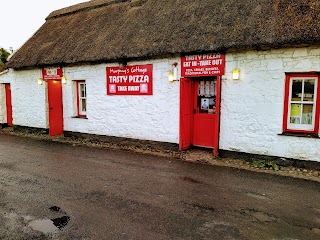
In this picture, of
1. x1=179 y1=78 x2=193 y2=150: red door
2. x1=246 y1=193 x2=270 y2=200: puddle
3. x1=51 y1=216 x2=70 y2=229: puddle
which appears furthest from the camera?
x1=179 y1=78 x2=193 y2=150: red door

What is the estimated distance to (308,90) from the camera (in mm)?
6941

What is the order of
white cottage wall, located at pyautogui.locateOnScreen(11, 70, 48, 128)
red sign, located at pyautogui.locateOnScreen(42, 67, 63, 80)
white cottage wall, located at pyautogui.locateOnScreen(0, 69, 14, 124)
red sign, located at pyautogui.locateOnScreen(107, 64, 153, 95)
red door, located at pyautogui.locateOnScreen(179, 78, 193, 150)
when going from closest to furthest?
1. red door, located at pyautogui.locateOnScreen(179, 78, 193, 150)
2. red sign, located at pyautogui.locateOnScreen(107, 64, 153, 95)
3. red sign, located at pyautogui.locateOnScreen(42, 67, 63, 80)
4. white cottage wall, located at pyautogui.locateOnScreen(11, 70, 48, 128)
5. white cottage wall, located at pyautogui.locateOnScreen(0, 69, 14, 124)

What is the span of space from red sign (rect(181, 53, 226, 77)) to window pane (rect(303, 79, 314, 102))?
2.28 m

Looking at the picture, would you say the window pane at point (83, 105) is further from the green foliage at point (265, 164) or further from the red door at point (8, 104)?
the green foliage at point (265, 164)

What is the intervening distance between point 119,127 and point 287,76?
626 centimetres

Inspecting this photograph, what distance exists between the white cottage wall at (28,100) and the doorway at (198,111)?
7.53m

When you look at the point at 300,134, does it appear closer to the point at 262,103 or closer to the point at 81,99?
the point at 262,103

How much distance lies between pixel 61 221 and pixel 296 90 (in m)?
6.54

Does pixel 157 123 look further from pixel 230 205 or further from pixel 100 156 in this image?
pixel 230 205

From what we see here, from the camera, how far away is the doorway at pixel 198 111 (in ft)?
28.4

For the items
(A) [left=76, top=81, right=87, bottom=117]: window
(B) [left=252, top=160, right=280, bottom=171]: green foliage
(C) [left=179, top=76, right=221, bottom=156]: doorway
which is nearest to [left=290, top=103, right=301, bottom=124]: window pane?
(B) [left=252, top=160, right=280, bottom=171]: green foliage

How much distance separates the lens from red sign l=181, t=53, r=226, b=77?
25.9 ft

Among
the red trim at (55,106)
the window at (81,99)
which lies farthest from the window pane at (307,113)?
the red trim at (55,106)

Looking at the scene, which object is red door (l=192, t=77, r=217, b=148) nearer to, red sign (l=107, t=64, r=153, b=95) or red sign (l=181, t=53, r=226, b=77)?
red sign (l=181, t=53, r=226, b=77)
